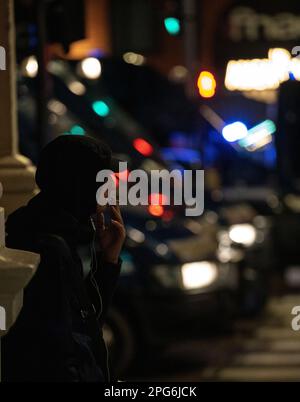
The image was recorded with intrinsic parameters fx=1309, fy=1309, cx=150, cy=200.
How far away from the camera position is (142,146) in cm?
1432

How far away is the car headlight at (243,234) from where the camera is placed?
14659mm

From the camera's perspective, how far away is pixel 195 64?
80.2 ft

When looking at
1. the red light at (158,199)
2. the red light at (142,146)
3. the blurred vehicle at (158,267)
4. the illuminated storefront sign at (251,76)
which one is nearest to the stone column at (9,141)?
the blurred vehicle at (158,267)

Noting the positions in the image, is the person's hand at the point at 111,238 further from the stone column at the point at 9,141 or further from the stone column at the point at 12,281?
the stone column at the point at 9,141

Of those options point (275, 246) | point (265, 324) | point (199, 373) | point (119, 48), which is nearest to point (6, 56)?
point (199, 373)

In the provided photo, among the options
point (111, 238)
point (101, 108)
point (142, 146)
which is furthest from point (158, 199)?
point (111, 238)

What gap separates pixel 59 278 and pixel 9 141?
207 centimetres

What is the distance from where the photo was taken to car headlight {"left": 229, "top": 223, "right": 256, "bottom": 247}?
14.7 metres

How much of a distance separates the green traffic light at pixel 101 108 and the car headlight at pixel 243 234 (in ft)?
6.38

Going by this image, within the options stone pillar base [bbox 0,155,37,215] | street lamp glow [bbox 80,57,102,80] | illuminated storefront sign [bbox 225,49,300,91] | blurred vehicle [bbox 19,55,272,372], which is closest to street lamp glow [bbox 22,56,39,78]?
blurred vehicle [bbox 19,55,272,372]

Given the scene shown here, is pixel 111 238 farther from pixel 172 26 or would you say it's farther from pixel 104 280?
pixel 172 26

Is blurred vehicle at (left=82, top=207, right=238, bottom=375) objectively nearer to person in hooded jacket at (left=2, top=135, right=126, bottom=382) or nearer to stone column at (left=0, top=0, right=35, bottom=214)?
stone column at (left=0, top=0, right=35, bottom=214)

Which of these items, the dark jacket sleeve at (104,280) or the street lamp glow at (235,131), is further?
the street lamp glow at (235,131)
